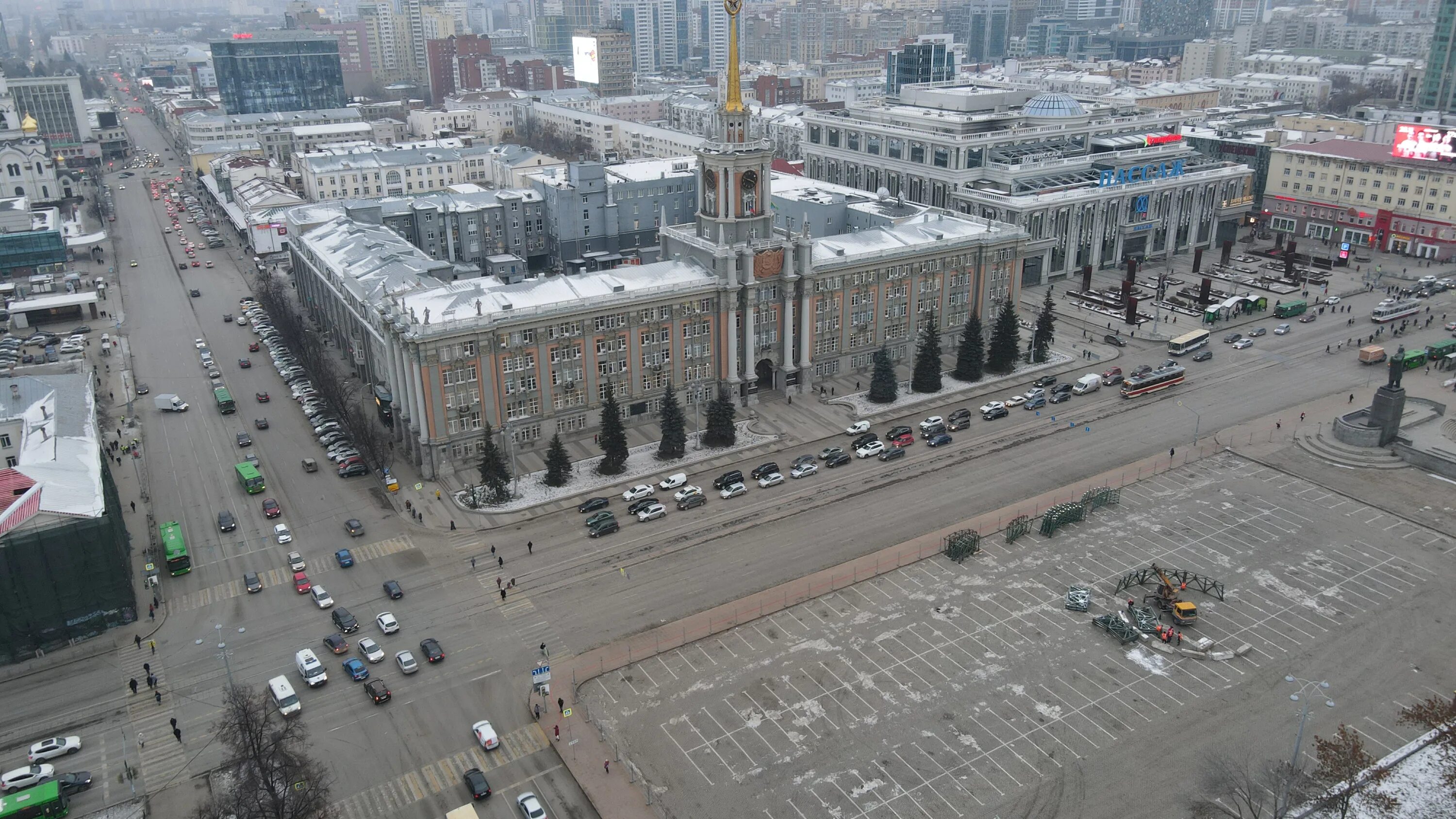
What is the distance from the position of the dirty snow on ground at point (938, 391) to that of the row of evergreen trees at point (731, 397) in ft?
1.90

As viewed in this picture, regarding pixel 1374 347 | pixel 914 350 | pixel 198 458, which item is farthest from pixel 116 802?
pixel 1374 347

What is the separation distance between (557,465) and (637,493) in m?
7.08

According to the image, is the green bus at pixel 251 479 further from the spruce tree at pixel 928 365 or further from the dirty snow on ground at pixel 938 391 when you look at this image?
the spruce tree at pixel 928 365

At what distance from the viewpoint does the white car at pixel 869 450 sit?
87.2 metres

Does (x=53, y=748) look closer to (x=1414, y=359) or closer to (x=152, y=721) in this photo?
(x=152, y=721)

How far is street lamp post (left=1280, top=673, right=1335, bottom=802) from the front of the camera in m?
47.2

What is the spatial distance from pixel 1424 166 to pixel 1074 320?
224 ft

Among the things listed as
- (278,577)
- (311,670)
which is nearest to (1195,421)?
(311,670)

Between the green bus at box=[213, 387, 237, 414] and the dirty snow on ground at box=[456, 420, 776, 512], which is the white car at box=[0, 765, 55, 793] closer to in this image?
the dirty snow on ground at box=[456, 420, 776, 512]

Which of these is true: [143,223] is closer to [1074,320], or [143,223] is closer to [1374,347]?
[1074,320]

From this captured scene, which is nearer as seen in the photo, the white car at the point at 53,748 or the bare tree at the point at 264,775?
the bare tree at the point at 264,775

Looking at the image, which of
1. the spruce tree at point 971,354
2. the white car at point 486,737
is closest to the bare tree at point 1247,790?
the white car at point 486,737

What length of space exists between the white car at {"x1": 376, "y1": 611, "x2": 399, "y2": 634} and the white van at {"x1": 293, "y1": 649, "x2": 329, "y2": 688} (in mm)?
4377

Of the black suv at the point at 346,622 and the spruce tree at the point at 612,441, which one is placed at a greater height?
the spruce tree at the point at 612,441
